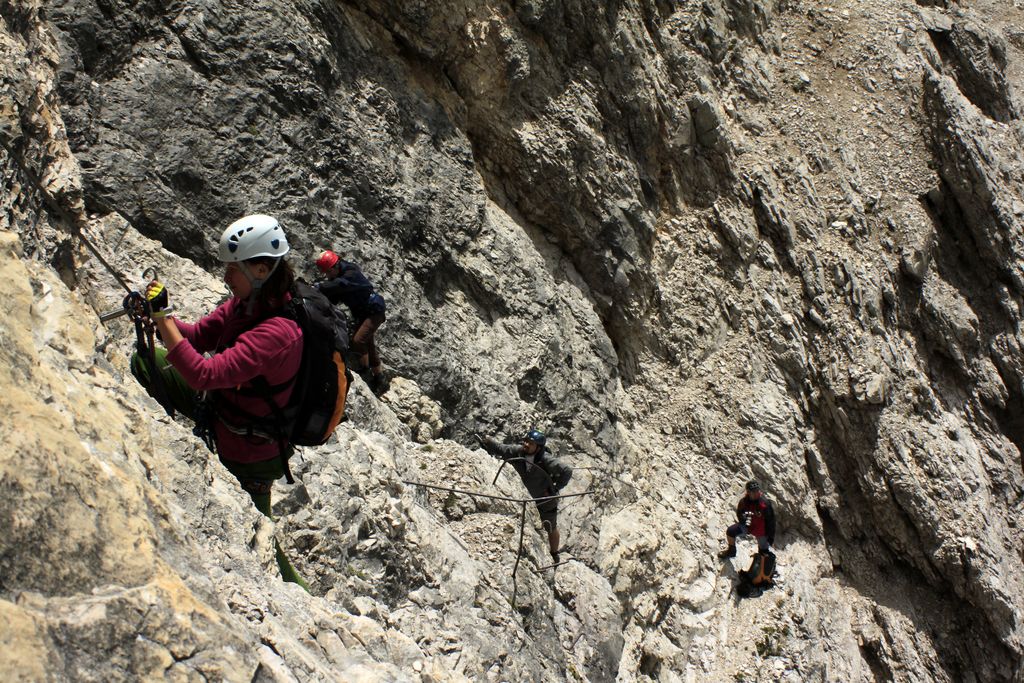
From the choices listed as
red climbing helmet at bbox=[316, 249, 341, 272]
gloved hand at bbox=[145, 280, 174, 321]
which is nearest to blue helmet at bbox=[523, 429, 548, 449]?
red climbing helmet at bbox=[316, 249, 341, 272]

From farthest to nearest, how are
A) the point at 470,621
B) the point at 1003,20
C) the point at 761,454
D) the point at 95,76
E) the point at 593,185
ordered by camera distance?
the point at 1003,20
the point at 761,454
the point at 593,185
the point at 95,76
the point at 470,621

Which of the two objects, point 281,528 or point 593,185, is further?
point 593,185

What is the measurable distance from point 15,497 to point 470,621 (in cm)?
421

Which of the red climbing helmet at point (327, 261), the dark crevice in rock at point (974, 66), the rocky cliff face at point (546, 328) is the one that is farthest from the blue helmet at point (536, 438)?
the dark crevice in rock at point (974, 66)

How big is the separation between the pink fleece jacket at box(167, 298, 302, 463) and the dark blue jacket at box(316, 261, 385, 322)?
3836mm

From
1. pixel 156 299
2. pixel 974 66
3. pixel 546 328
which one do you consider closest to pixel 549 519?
pixel 546 328

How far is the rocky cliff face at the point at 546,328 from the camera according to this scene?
3.52m

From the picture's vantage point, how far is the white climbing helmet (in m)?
3.89

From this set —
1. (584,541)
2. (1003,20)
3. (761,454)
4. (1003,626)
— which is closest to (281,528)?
(584,541)

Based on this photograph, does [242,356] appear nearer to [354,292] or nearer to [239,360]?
[239,360]

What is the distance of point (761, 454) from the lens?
1376cm

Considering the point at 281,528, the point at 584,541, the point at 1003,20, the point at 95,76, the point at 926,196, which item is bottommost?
the point at 584,541

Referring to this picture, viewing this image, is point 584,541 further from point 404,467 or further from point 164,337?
point 164,337

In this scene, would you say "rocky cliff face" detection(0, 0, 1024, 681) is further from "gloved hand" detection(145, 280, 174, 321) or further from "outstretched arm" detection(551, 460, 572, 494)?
"outstretched arm" detection(551, 460, 572, 494)
